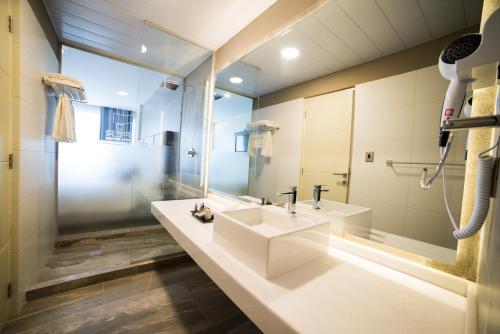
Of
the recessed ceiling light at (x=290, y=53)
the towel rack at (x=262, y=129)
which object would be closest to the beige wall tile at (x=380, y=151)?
the towel rack at (x=262, y=129)

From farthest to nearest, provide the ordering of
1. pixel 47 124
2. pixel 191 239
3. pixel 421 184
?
pixel 47 124, pixel 191 239, pixel 421 184

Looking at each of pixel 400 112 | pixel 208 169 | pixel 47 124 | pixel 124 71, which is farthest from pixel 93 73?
pixel 400 112

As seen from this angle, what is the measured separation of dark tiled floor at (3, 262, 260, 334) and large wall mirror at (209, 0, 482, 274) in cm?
100

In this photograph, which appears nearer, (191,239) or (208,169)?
(191,239)

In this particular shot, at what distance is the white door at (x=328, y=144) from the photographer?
108 centimetres

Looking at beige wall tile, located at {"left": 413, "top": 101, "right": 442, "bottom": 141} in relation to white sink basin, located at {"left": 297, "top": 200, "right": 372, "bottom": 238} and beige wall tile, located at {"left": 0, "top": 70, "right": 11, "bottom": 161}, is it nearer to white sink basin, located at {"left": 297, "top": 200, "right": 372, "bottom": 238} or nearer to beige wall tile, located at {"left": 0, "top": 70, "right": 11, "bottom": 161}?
white sink basin, located at {"left": 297, "top": 200, "right": 372, "bottom": 238}

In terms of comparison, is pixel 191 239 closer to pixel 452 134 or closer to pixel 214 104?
pixel 452 134

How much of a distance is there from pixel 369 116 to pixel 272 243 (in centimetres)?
80

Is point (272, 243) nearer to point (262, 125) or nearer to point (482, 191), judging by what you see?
point (482, 191)

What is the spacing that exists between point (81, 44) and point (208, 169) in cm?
216

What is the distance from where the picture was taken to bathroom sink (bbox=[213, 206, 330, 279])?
702mm

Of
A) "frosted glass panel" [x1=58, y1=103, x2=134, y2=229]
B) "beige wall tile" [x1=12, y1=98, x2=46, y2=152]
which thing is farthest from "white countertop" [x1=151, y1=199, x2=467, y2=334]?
"frosted glass panel" [x1=58, y1=103, x2=134, y2=229]

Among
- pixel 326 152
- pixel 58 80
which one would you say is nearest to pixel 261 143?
pixel 326 152

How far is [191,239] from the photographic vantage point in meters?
1.03
